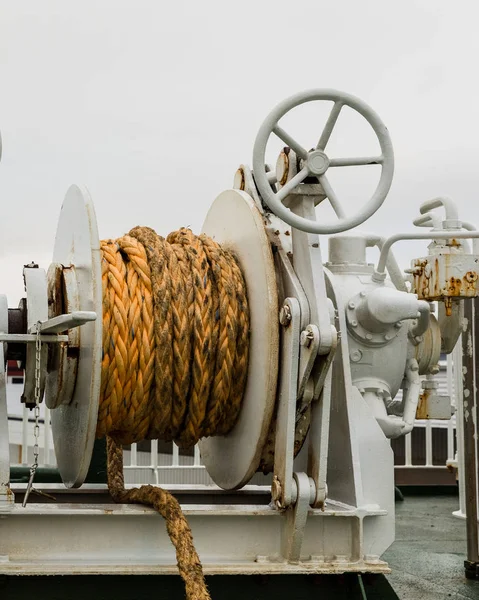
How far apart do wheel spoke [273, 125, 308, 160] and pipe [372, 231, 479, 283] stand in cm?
107

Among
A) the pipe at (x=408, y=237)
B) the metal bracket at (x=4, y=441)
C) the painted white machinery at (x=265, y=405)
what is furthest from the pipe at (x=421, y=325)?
the metal bracket at (x=4, y=441)

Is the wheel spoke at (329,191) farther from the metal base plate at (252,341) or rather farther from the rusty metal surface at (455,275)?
the rusty metal surface at (455,275)

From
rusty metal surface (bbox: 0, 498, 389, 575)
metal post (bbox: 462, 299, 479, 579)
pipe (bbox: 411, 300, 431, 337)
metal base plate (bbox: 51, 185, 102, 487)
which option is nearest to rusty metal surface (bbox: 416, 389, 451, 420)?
metal post (bbox: 462, 299, 479, 579)

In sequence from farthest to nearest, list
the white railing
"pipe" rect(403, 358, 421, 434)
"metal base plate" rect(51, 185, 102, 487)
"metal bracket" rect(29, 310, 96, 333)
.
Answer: the white railing, "pipe" rect(403, 358, 421, 434), "metal base plate" rect(51, 185, 102, 487), "metal bracket" rect(29, 310, 96, 333)

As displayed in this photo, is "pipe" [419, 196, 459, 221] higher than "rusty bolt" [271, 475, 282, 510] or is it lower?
higher

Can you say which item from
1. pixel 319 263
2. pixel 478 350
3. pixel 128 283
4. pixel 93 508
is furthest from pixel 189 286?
pixel 478 350

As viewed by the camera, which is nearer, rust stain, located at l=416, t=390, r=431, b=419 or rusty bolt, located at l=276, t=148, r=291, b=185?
rusty bolt, located at l=276, t=148, r=291, b=185

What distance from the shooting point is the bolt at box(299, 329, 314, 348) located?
393 cm

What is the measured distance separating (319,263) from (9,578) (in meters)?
1.61

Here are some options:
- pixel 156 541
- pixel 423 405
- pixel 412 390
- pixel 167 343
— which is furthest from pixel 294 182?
pixel 423 405

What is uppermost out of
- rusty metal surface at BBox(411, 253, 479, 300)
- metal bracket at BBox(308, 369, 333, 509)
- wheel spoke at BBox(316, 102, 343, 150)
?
wheel spoke at BBox(316, 102, 343, 150)

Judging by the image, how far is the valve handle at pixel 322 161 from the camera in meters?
3.96

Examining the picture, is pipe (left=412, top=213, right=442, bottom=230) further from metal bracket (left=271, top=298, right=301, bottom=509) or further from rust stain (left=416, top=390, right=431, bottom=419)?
metal bracket (left=271, top=298, right=301, bottom=509)

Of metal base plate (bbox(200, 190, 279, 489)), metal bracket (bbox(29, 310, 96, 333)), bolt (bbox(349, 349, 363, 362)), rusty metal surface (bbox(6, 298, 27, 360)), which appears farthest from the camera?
bolt (bbox(349, 349, 363, 362))
